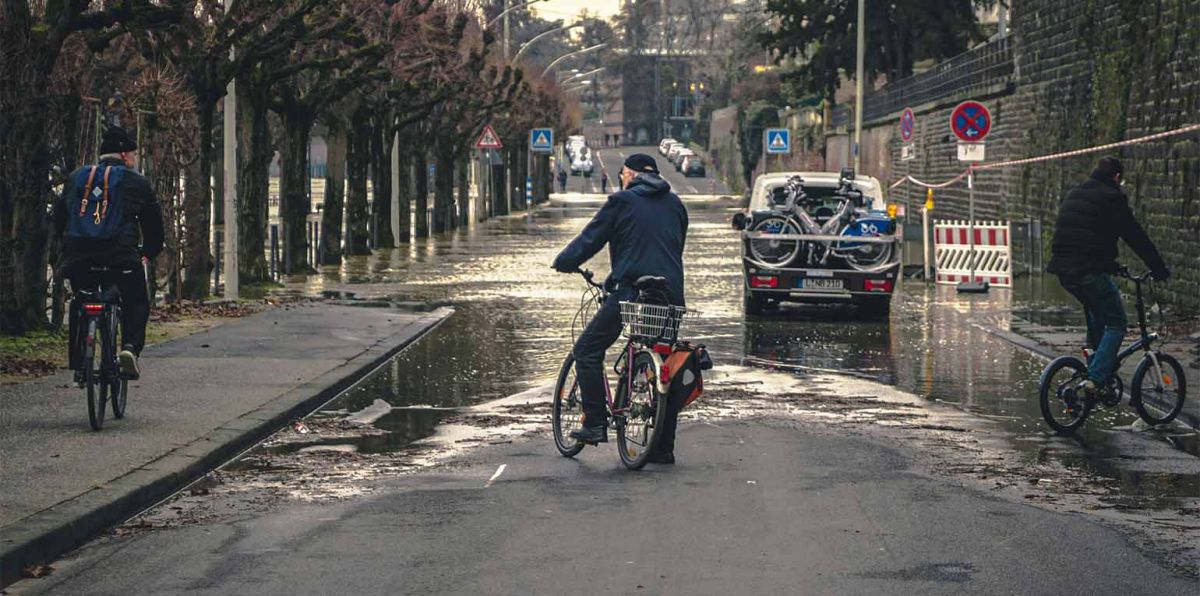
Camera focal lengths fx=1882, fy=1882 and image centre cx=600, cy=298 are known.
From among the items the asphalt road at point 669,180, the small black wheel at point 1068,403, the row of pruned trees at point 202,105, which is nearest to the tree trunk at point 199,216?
the row of pruned trees at point 202,105

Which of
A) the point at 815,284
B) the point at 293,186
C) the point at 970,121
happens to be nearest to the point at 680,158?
the point at 293,186

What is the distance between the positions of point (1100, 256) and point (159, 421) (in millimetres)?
6185

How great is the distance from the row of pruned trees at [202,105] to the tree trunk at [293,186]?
32 millimetres

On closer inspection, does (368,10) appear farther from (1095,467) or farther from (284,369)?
(1095,467)

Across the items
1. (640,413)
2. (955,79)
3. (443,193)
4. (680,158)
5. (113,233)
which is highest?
(955,79)

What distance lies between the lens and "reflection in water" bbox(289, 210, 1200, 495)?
498 inches

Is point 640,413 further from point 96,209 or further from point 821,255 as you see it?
point 821,255

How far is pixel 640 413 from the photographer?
10.5m

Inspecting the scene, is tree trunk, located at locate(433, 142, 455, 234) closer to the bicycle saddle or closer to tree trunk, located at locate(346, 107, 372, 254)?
tree trunk, located at locate(346, 107, 372, 254)

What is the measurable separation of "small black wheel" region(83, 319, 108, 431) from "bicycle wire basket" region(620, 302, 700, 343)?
128 inches

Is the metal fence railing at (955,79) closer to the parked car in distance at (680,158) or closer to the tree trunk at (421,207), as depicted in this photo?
the tree trunk at (421,207)

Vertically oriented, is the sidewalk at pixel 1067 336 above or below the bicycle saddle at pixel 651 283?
below

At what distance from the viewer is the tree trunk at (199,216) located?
23359mm

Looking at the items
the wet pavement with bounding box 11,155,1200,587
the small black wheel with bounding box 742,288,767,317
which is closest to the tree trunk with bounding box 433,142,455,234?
the wet pavement with bounding box 11,155,1200,587
